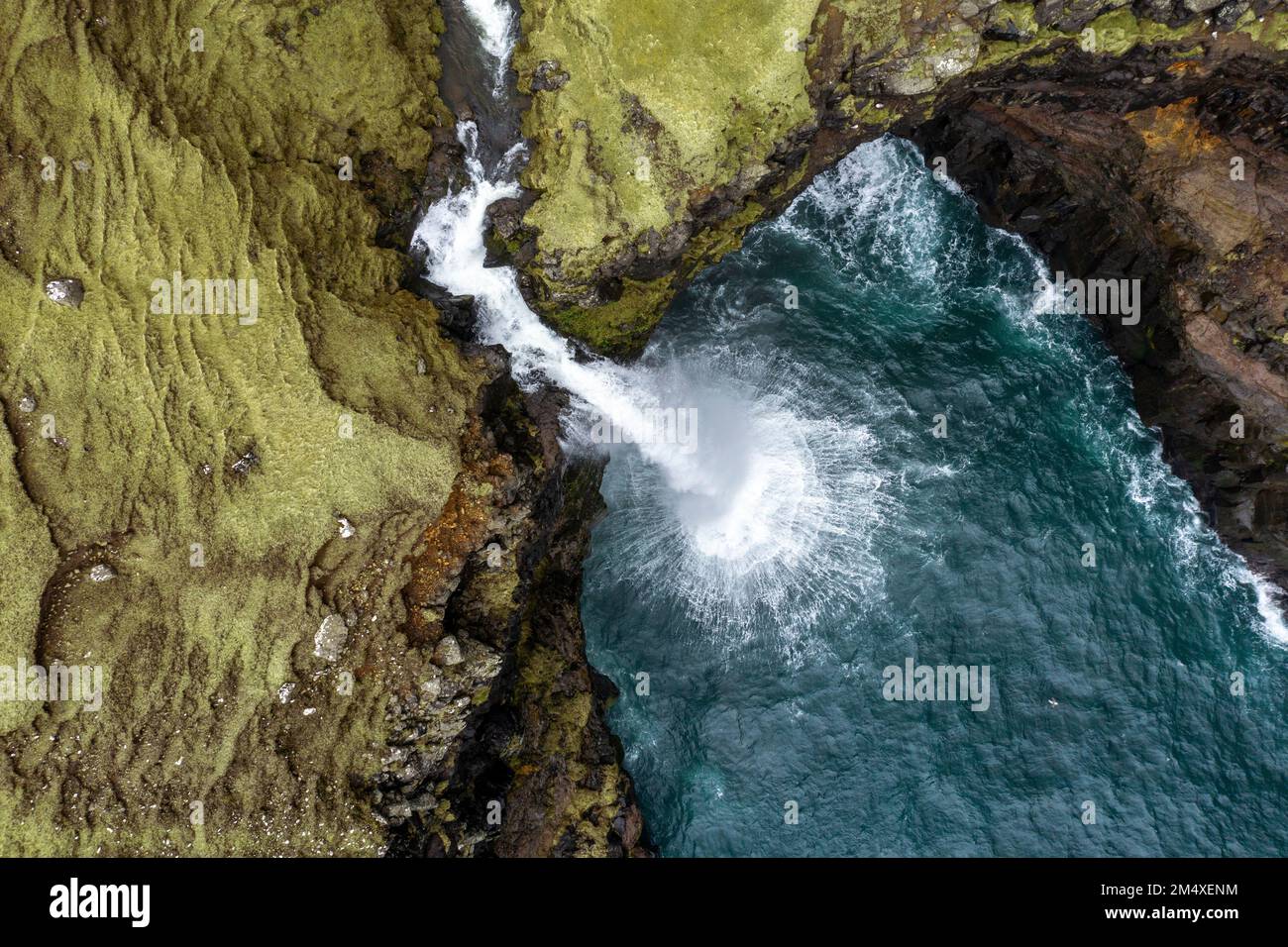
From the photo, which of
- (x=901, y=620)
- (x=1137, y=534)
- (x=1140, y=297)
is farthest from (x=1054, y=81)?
(x=901, y=620)

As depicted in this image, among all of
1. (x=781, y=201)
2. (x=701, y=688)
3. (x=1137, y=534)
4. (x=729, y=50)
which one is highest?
(x=729, y=50)

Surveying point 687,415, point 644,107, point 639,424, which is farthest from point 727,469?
point 644,107

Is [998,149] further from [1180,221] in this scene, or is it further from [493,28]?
[493,28]

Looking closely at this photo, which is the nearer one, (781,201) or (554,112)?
(554,112)

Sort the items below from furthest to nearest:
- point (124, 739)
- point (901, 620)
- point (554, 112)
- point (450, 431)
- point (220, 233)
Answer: point (901, 620) → point (554, 112) → point (450, 431) → point (220, 233) → point (124, 739)

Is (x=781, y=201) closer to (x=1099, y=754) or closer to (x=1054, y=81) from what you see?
(x=1054, y=81)

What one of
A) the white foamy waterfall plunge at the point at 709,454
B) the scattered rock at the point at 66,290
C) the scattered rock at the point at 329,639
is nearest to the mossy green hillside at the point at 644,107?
the white foamy waterfall plunge at the point at 709,454
